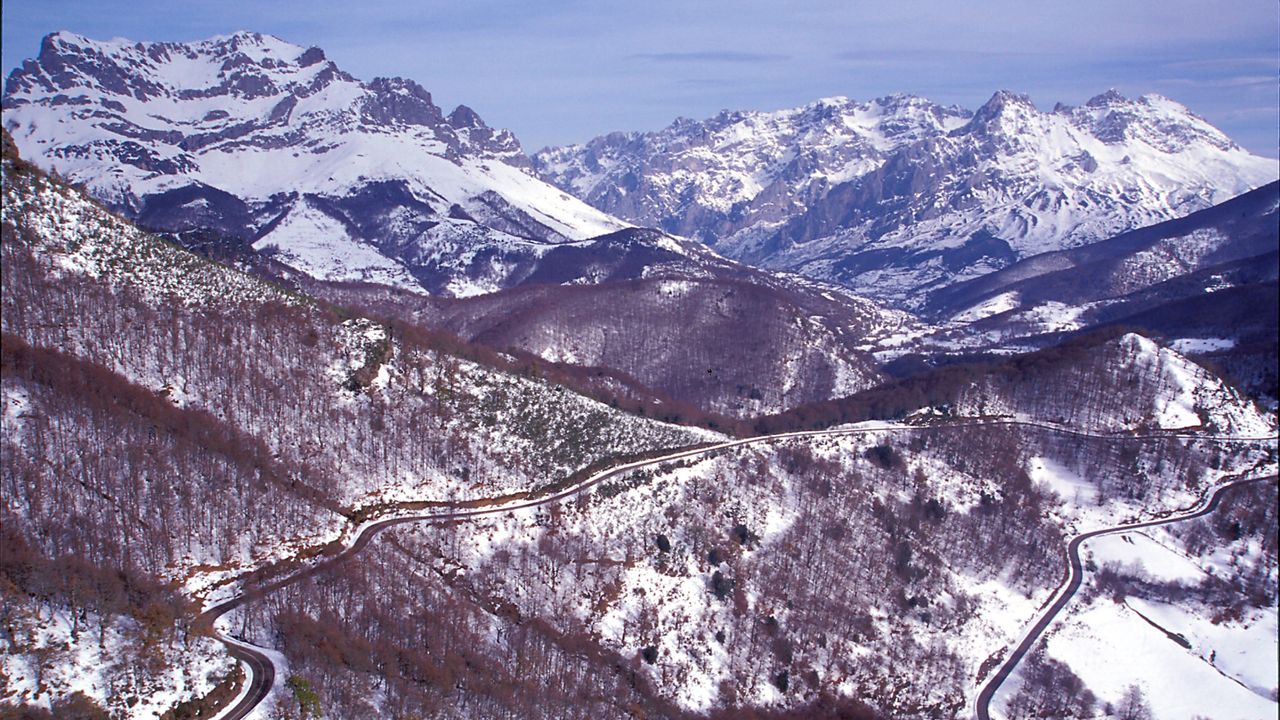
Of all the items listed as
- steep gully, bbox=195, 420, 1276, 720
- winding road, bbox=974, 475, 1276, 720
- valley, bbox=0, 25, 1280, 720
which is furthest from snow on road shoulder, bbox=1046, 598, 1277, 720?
steep gully, bbox=195, 420, 1276, 720

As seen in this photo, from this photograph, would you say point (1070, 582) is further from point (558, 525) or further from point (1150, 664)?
point (558, 525)

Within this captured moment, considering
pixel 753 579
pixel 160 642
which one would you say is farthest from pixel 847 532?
pixel 160 642

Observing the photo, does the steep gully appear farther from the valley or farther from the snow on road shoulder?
the snow on road shoulder

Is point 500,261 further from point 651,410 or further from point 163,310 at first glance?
point 163,310

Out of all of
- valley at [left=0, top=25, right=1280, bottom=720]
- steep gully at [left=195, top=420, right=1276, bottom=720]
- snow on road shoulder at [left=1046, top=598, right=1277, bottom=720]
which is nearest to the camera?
steep gully at [left=195, top=420, right=1276, bottom=720]

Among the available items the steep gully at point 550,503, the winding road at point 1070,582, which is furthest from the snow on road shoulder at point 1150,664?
the steep gully at point 550,503

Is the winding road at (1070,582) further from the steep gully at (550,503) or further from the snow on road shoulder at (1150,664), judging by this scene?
the snow on road shoulder at (1150,664)

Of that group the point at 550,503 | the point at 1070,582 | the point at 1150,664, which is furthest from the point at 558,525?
the point at 1150,664

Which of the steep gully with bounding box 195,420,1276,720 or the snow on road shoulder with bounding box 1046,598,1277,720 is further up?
the steep gully with bounding box 195,420,1276,720
